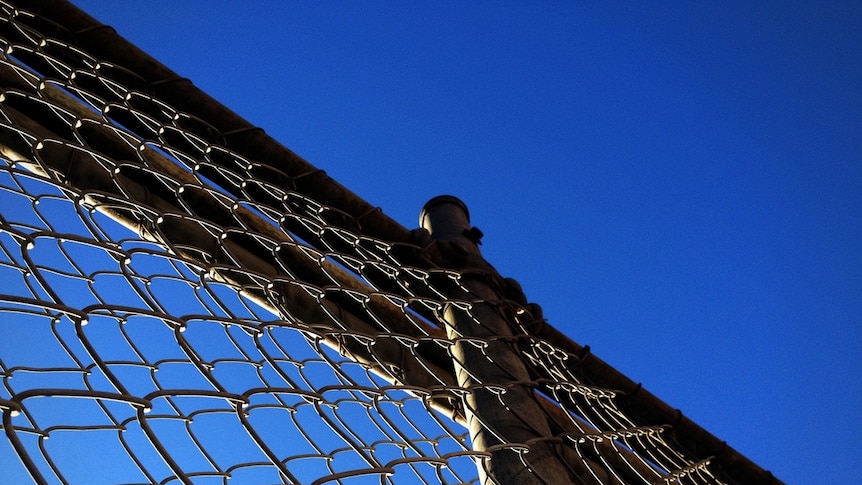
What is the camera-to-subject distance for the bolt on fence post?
6.06ft

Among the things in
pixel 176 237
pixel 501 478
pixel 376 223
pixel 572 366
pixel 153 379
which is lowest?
pixel 501 478

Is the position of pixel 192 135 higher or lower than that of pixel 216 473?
higher

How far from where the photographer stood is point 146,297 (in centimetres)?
188

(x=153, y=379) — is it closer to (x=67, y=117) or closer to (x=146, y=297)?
(x=146, y=297)

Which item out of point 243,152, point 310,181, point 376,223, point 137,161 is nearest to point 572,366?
point 376,223

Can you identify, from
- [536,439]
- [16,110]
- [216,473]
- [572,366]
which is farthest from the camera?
[572,366]

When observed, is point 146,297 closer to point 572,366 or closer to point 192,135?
point 192,135

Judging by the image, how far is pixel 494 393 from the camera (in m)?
2.05

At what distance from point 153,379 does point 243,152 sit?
2.59ft

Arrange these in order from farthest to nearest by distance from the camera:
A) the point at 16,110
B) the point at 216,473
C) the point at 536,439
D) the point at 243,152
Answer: the point at 243,152
the point at 16,110
the point at 536,439
the point at 216,473

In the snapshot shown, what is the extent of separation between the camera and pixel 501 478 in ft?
5.95

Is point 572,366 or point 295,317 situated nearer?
point 295,317

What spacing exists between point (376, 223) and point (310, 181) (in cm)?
Answer: 25

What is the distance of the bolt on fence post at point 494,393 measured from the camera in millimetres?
1846
